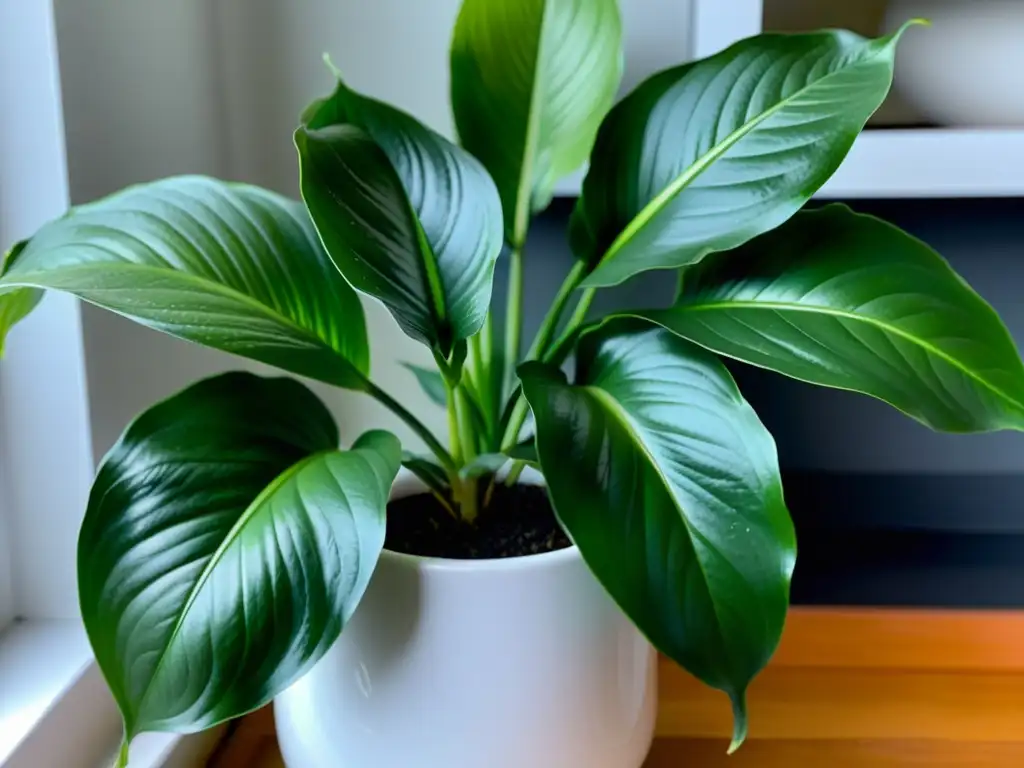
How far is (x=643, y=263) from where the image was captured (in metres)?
0.51

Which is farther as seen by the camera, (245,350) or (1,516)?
(1,516)

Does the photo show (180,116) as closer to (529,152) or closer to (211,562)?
(529,152)

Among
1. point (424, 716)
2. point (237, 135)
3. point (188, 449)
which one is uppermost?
point (237, 135)

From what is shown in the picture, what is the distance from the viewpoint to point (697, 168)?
1.80 ft

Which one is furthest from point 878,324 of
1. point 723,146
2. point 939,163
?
point 939,163

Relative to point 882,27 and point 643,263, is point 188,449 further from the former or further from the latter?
point 882,27

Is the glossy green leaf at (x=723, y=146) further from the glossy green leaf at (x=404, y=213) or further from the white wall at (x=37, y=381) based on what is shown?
the white wall at (x=37, y=381)

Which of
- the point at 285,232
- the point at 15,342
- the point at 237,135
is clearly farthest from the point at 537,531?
the point at 237,135

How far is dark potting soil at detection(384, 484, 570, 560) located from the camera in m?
0.59

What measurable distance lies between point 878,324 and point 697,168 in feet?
0.45

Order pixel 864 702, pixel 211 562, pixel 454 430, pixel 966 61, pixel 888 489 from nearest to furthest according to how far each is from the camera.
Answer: pixel 211 562, pixel 454 430, pixel 966 61, pixel 864 702, pixel 888 489

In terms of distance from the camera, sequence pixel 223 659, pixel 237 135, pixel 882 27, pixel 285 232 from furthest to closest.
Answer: pixel 237 135
pixel 882 27
pixel 285 232
pixel 223 659

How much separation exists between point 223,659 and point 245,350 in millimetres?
152

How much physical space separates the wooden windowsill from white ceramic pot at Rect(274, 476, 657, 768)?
220 millimetres
